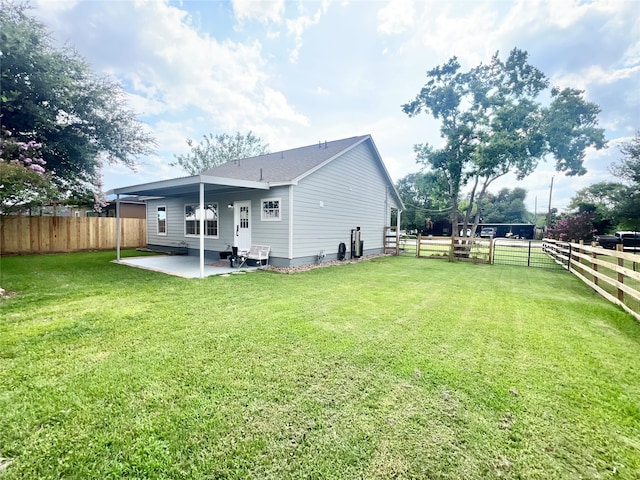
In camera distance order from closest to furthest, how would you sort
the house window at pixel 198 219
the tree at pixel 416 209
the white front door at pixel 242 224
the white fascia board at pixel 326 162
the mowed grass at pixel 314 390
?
the mowed grass at pixel 314 390 → the white fascia board at pixel 326 162 → the white front door at pixel 242 224 → the house window at pixel 198 219 → the tree at pixel 416 209

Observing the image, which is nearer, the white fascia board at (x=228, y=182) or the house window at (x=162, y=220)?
the white fascia board at (x=228, y=182)

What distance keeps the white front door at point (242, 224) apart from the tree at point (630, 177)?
2019cm

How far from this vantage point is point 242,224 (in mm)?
10438

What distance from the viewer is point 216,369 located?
275cm

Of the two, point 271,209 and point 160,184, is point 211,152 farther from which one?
point 271,209

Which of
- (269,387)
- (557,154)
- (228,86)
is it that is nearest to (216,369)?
(269,387)

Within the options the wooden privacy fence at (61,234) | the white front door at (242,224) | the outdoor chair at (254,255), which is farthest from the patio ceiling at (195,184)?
the wooden privacy fence at (61,234)

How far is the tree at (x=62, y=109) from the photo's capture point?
28.1 ft

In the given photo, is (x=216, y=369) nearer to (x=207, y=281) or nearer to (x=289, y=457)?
(x=289, y=457)

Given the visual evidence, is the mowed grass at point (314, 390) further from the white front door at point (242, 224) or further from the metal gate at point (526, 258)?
the metal gate at point (526, 258)

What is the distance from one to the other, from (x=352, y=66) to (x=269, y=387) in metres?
14.8

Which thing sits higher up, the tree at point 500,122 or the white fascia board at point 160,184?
the tree at point 500,122

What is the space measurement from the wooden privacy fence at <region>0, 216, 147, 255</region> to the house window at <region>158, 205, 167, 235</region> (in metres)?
2.35

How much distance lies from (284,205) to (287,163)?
303 centimetres
